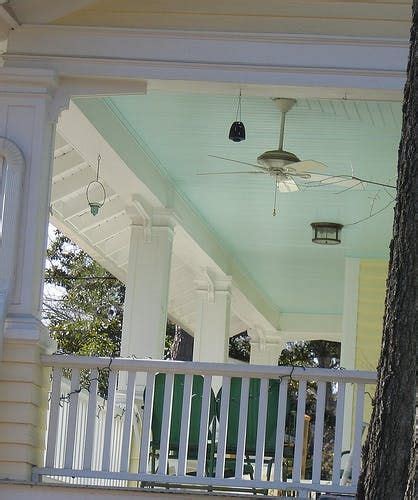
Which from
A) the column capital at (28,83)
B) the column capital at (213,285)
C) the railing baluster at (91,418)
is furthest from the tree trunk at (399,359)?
the column capital at (213,285)

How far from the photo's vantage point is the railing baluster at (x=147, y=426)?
709 cm

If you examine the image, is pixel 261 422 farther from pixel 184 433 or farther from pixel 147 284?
pixel 147 284

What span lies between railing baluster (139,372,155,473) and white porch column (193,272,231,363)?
6.85 meters

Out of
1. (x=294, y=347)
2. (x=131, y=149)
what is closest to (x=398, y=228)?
(x=131, y=149)

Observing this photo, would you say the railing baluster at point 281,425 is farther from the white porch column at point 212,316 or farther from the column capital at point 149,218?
the white porch column at point 212,316

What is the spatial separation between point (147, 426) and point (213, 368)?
0.51 meters

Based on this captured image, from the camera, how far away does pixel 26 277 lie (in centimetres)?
731

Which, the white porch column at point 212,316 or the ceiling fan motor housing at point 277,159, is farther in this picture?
the white porch column at point 212,316

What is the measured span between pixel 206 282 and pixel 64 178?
363 centimetres

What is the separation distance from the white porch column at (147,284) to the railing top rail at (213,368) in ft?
11.8

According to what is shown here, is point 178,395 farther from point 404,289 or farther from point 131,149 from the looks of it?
point 404,289

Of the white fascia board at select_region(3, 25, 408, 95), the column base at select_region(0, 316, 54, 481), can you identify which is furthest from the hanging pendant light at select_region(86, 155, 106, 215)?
the column base at select_region(0, 316, 54, 481)

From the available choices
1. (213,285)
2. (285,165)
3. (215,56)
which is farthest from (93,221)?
(215,56)

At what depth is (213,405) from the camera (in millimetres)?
8078
